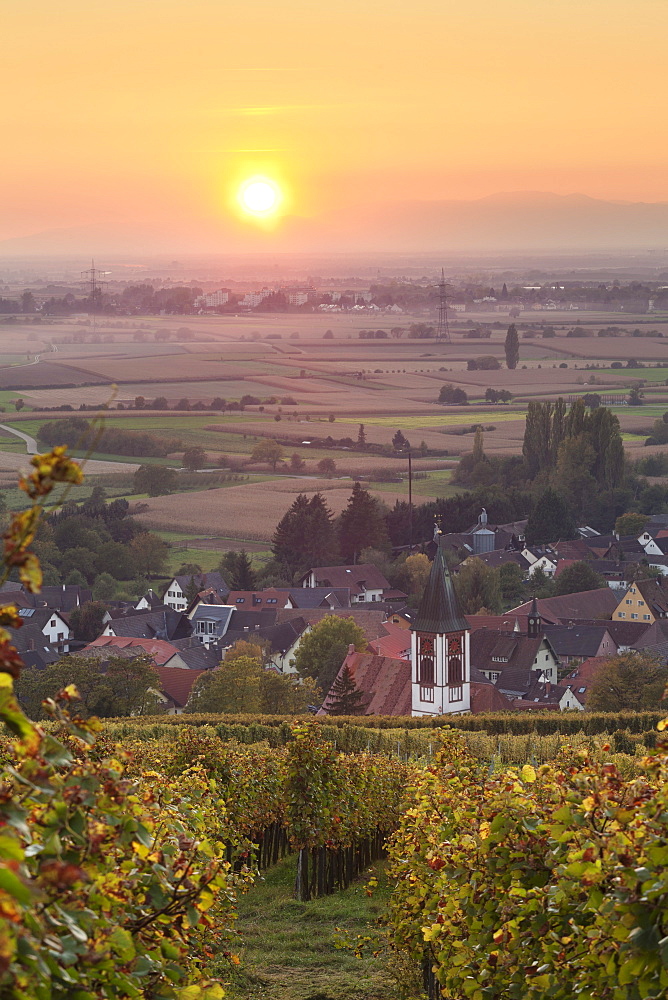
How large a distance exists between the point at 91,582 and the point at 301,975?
84.4 metres

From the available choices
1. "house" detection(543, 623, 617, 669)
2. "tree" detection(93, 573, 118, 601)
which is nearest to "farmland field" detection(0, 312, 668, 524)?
"tree" detection(93, 573, 118, 601)

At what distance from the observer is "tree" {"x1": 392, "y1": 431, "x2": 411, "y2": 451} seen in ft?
457

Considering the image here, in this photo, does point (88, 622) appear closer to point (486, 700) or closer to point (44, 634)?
point (44, 634)

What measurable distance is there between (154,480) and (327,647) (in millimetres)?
62823

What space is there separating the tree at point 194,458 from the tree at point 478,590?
51.8 metres

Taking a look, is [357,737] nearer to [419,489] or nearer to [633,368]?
[419,489]

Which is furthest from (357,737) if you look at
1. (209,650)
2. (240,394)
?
(240,394)

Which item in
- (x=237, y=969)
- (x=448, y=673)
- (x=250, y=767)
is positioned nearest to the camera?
(x=237, y=969)

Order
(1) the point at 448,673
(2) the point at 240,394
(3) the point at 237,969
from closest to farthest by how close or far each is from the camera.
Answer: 1. (3) the point at 237,969
2. (1) the point at 448,673
3. (2) the point at 240,394

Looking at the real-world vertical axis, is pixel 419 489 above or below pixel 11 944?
below

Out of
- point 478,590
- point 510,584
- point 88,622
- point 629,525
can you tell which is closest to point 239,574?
point 88,622

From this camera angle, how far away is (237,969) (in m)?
13.5

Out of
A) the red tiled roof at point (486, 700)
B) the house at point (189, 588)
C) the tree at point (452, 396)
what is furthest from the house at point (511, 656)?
the tree at point (452, 396)

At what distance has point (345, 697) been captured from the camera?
46.7 m
